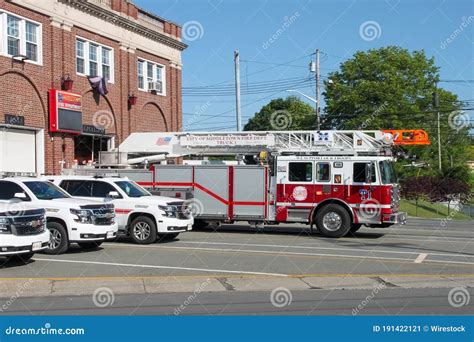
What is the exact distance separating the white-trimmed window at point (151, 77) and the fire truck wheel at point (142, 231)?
18005 millimetres

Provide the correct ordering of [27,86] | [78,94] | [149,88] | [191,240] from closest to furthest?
[191,240] → [27,86] → [78,94] → [149,88]

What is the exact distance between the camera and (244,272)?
12.1 metres

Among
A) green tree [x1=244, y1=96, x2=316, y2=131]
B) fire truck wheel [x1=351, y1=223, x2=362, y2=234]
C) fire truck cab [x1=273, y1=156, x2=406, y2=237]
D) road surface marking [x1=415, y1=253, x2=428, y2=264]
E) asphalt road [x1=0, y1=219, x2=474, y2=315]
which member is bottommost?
road surface marking [x1=415, y1=253, x2=428, y2=264]

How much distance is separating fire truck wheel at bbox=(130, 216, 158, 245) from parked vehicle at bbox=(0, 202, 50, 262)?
4.20 metres

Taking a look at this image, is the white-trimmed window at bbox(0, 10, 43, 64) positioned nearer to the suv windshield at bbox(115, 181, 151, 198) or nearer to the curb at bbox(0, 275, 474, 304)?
the suv windshield at bbox(115, 181, 151, 198)

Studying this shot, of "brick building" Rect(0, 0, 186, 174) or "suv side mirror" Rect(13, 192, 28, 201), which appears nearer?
"suv side mirror" Rect(13, 192, 28, 201)

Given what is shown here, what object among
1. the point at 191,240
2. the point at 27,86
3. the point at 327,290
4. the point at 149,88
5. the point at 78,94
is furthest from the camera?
the point at 149,88

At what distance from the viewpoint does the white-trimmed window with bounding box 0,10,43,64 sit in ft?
78.5

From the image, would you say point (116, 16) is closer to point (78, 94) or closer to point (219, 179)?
point (78, 94)

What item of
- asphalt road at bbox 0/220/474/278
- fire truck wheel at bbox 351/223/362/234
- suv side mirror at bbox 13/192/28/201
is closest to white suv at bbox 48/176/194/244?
asphalt road at bbox 0/220/474/278

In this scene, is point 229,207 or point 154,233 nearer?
point 154,233

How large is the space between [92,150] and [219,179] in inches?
478

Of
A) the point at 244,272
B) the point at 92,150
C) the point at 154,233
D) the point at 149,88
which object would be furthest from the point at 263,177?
the point at 149,88

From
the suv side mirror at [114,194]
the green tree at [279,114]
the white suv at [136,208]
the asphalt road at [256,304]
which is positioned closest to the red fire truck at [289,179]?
the white suv at [136,208]
